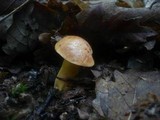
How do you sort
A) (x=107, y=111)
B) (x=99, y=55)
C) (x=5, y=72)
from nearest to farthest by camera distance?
(x=107, y=111), (x=5, y=72), (x=99, y=55)

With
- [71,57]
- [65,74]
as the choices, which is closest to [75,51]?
[71,57]

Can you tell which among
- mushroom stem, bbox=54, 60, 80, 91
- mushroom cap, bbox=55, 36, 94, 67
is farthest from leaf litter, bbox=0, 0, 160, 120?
mushroom cap, bbox=55, 36, 94, 67

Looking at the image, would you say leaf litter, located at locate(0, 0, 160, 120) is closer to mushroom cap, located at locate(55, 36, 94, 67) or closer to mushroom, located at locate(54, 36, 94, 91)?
mushroom, located at locate(54, 36, 94, 91)

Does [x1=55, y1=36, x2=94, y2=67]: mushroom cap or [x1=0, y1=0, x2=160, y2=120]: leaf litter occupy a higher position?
[x1=55, y1=36, x2=94, y2=67]: mushroom cap

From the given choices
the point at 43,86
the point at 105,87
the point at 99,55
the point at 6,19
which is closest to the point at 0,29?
the point at 6,19

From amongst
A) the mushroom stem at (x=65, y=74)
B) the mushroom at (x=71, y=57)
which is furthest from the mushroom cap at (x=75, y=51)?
the mushroom stem at (x=65, y=74)

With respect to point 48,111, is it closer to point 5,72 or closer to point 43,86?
point 43,86

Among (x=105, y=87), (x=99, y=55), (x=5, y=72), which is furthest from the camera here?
(x=99, y=55)
